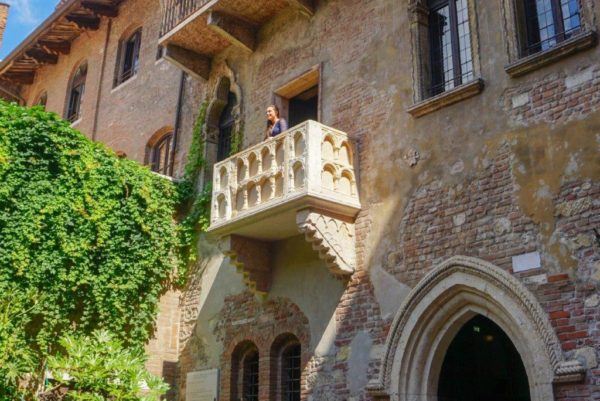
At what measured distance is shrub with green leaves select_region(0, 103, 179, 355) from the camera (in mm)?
10648

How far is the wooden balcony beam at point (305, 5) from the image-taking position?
1162 cm

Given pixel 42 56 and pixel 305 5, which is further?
pixel 42 56

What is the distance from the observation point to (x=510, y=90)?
27.5ft

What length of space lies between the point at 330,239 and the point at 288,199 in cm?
75

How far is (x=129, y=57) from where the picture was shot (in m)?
17.6

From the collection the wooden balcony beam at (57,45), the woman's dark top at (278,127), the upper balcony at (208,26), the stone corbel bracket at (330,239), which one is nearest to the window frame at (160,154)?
the upper balcony at (208,26)

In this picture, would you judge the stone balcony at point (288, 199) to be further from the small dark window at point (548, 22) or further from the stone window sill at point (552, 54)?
the small dark window at point (548, 22)

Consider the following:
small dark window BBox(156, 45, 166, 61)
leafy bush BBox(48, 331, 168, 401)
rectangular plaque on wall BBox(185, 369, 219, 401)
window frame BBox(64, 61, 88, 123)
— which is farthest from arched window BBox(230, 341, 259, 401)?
window frame BBox(64, 61, 88, 123)

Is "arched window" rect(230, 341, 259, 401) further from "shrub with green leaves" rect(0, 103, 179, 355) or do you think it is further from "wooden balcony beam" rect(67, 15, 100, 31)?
"wooden balcony beam" rect(67, 15, 100, 31)

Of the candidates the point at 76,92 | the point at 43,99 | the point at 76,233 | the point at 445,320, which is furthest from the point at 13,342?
the point at 43,99

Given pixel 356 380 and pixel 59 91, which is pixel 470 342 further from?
pixel 59 91

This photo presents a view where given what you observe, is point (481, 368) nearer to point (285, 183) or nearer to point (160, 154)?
point (285, 183)

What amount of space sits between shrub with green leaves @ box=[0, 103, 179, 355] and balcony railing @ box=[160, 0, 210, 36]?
2.86 meters

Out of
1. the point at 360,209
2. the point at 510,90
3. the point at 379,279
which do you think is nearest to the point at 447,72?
the point at 510,90
